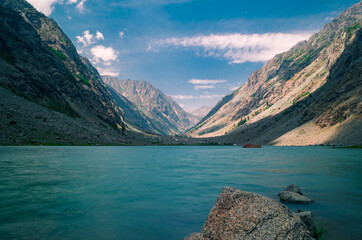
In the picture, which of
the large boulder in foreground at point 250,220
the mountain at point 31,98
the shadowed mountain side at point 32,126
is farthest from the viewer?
the mountain at point 31,98

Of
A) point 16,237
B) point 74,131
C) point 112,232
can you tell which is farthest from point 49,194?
point 74,131

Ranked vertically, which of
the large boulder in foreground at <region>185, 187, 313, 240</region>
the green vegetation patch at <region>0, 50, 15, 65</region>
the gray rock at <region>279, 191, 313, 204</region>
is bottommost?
the gray rock at <region>279, 191, 313, 204</region>

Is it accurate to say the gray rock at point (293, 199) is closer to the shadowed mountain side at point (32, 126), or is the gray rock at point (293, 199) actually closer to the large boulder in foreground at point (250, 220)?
the large boulder in foreground at point (250, 220)

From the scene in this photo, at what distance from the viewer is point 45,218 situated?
1437 centimetres

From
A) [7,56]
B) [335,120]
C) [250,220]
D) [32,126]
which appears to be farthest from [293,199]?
[7,56]

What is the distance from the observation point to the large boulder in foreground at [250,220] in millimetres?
7137

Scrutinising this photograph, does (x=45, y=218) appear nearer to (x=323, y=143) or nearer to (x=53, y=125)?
(x=53, y=125)

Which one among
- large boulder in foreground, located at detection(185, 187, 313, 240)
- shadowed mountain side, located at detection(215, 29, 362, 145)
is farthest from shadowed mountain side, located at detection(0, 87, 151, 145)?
shadowed mountain side, located at detection(215, 29, 362, 145)

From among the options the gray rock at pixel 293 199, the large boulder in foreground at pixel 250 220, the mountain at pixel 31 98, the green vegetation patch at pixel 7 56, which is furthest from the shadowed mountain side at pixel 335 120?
Answer: the green vegetation patch at pixel 7 56

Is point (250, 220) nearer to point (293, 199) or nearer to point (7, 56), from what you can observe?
point (293, 199)

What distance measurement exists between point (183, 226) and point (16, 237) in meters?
9.10

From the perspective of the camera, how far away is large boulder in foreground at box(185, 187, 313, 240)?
7.14 meters

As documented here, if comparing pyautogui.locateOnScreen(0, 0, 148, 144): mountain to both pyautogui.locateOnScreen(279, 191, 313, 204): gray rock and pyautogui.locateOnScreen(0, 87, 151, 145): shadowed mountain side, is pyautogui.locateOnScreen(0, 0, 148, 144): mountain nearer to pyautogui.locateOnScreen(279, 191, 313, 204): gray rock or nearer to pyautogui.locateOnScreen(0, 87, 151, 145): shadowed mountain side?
pyautogui.locateOnScreen(0, 87, 151, 145): shadowed mountain side

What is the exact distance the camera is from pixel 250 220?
7676 mm
